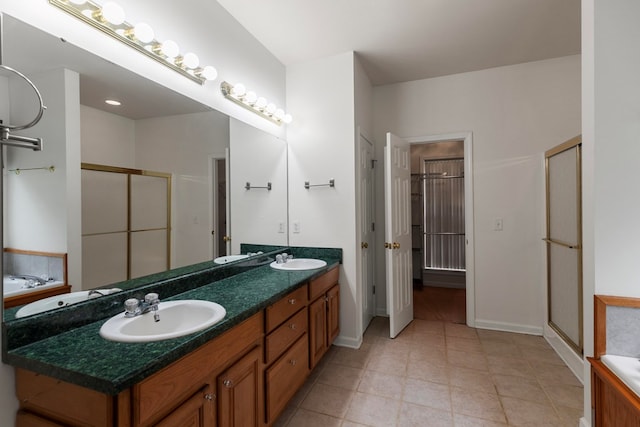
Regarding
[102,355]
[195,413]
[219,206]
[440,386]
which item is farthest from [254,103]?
[440,386]

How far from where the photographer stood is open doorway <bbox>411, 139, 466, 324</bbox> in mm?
4488

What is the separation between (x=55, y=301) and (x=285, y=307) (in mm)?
1013

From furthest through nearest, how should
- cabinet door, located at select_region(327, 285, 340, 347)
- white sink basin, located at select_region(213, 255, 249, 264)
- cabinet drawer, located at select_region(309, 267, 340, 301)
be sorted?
cabinet door, located at select_region(327, 285, 340, 347)
cabinet drawer, located at select_region(309, 267, 340, 301)
white sink basin, located at select_region(213, 255, 249, 264)

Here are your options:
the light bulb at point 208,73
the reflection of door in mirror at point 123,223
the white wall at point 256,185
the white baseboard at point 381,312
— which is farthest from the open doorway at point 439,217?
the reflection of door in mirror at point 123,223

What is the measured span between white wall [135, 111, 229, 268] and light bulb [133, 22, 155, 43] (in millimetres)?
365

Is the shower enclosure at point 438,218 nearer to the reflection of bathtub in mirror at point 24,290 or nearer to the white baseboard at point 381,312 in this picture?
the white baseboard at point 381,312

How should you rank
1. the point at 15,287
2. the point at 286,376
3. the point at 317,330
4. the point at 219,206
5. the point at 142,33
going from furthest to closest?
the point at 317,330, the point at 219,206, the point at 286,376, the point at 142,33, the point at 15,287

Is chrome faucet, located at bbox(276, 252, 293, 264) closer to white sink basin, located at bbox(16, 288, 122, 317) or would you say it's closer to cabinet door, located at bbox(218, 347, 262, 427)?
cabinet door, located at bbox(218, 347, 262, 427)

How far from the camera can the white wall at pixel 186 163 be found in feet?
4.95

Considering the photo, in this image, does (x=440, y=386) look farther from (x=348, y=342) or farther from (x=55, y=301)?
(x=55, y=301)

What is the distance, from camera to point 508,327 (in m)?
2.93

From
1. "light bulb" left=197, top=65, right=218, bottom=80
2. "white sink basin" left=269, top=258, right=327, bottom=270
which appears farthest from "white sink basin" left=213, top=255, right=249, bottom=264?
"light bulb" left=197, top=65, right=218, bottom=80

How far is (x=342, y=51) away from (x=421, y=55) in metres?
0.74

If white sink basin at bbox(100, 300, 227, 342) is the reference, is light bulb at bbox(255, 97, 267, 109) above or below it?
above
